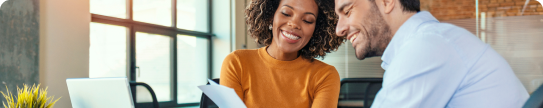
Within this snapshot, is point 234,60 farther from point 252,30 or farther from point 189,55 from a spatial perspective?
point 189,55

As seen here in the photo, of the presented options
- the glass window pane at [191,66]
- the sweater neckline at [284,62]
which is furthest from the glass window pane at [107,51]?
the sweater neckline at [284,62]

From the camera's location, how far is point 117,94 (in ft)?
3.83

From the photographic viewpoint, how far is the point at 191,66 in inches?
171

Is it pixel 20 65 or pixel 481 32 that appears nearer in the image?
pixel 20 65

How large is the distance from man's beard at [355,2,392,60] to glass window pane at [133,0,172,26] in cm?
313

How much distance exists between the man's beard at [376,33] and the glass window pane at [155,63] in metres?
2.91

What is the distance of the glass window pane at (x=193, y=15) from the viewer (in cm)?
412

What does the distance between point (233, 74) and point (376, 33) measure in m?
0.71

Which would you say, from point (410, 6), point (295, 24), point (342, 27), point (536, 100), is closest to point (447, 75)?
point (536, 100)

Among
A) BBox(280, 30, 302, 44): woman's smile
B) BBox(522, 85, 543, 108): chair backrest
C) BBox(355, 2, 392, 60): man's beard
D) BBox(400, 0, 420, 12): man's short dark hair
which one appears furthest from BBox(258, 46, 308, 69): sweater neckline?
BBox(522, 85, 543, 108): chair backrest

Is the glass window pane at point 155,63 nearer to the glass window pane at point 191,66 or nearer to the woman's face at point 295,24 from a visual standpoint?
the glass window pane at point 191,66

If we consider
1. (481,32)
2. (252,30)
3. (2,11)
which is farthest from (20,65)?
(481,32)

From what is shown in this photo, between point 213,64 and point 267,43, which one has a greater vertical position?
point 267,43

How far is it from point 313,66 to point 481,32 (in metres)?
2.98
